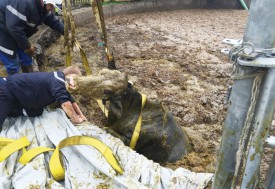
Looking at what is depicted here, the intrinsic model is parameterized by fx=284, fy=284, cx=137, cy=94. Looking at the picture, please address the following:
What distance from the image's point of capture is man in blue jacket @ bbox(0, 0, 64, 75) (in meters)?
3.67

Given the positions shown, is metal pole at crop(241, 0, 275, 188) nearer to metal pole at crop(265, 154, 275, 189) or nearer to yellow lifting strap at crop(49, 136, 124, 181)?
metal pole at crop(265, 154, 275, 189)

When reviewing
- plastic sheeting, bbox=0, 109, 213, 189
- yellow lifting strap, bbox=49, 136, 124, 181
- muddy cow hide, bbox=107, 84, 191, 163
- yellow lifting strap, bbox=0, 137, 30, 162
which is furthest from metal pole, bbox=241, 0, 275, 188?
yellow lifting strap, bbox=0, 137, 30, 162

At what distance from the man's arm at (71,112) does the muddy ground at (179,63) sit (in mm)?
700

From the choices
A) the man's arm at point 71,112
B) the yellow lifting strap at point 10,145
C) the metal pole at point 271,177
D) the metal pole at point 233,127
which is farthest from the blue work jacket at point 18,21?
the metal pole at point 271,177

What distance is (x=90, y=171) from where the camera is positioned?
2342 millimetres

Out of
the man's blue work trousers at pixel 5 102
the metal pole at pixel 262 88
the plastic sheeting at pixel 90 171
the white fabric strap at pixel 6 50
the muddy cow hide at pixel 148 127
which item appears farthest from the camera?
the white fabric strap at pixel 6 50

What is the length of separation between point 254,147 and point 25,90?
2.33 meters

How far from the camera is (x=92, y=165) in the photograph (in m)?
2.38

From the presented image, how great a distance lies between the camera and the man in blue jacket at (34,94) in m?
2.75

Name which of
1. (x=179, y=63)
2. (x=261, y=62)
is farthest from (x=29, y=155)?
(x=179, y=63)

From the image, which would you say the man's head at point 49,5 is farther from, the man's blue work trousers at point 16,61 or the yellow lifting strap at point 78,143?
the yellow lifting strap at point 78,143

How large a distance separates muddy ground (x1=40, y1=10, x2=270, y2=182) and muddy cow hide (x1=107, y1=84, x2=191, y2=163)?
17cm

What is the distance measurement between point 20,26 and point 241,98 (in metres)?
3.40

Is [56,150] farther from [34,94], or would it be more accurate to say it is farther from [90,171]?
[34,94]
